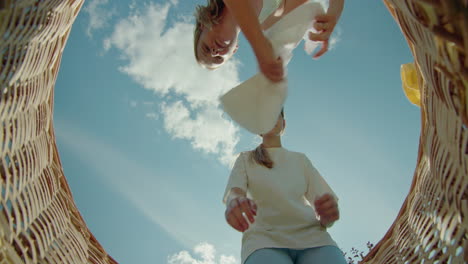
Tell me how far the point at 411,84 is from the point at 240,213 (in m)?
0.66

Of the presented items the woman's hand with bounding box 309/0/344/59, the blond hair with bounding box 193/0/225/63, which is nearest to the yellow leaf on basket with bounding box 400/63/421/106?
the woman's hand with bounding box 309/0/344/59

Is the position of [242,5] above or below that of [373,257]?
above

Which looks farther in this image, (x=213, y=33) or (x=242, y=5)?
(x=213, y=33)

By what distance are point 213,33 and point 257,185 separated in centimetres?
43

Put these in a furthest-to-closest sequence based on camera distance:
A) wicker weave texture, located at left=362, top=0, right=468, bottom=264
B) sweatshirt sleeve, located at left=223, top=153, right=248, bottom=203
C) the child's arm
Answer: sweatshirt sleeve, located at left=223, top=153, right=248, bottom=203
the child's arm
wicker weave texture, located at left=362, top=0, right=468, bottom=264

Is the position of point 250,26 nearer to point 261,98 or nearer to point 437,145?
point 261,98

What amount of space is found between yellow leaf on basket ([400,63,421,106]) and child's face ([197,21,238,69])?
1.65ft

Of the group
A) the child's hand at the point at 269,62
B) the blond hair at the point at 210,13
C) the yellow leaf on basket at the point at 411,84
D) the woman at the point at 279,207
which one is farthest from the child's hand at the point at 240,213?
the yellow leaf on basket at the point at 411,84

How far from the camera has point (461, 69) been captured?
1.36ft

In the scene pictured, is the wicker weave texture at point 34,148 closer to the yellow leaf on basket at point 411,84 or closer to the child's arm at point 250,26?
the child's arm at point 250,26

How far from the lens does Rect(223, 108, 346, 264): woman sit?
35.8 inches

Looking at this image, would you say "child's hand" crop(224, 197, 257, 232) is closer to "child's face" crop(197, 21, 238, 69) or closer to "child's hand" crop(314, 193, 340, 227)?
"child's hand" crop(314, 193, 340, 227)

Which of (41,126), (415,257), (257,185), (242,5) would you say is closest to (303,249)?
(257,185)

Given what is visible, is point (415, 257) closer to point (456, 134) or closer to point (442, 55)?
point (456, 134)
